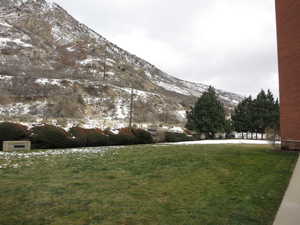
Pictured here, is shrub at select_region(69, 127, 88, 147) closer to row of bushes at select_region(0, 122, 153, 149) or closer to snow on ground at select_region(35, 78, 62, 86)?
row of bushes at select_region(0, 122, 153, 149)

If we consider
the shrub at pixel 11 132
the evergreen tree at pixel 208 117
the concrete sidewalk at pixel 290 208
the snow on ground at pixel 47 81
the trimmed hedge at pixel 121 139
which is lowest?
the concrete sidewalk at pixel 290 208

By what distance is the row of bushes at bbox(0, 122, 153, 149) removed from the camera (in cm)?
1335

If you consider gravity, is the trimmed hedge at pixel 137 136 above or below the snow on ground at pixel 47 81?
below

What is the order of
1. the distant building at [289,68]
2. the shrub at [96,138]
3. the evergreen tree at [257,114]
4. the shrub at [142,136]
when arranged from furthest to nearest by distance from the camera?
the evergreen tree at [257,114]
the shrub at [142,136]
the shrub at [96,138]
the distant building at [289,68]

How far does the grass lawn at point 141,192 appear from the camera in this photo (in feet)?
12.7

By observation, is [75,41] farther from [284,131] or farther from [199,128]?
[284,131]

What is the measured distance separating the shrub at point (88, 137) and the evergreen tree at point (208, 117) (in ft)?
46.5

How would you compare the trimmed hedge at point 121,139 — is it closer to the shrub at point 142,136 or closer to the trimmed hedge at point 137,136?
the trimmed hedge at point 137,136

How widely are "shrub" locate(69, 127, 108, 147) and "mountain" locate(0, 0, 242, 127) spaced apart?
10626 mm

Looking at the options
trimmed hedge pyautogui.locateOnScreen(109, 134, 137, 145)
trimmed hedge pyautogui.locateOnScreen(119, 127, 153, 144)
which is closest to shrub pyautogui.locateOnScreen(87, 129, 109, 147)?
trimmed hedge pyautogui.locateOnScreen(109, 134, 137, 145)

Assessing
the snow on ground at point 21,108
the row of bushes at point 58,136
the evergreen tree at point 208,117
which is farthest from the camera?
the snow on ground at point 21,108

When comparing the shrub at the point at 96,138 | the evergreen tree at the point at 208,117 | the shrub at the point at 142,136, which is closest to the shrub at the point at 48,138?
the shrub at the point at 96,138

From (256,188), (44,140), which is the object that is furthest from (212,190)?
(44,140)

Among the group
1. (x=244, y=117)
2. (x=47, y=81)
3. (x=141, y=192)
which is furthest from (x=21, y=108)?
(x=141, y=192)
